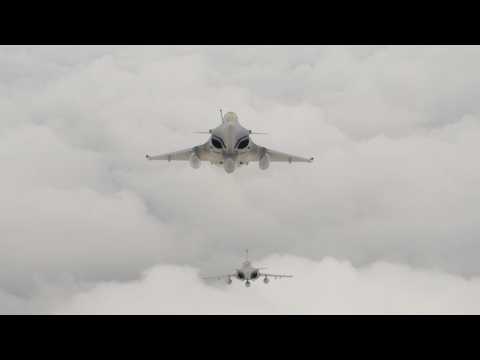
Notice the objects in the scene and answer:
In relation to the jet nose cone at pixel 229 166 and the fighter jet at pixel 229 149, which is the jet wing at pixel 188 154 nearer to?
the fighter jet at pixel 229 149

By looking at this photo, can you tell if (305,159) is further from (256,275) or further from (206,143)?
(256,275)

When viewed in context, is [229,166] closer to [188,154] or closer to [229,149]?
[229,149]

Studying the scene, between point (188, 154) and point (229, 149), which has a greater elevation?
point (188, 154)

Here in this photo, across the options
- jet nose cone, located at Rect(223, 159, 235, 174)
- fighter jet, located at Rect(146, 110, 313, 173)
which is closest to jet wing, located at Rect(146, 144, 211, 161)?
fighter jet, located at Rect(146, 110, 313, 173)

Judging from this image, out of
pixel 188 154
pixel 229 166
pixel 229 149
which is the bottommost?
pixel 229 166

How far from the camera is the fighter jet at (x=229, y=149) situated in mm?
53938

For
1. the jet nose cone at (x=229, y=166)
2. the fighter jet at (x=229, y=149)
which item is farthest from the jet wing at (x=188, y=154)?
the jet nose cone at (x=229, y=166)

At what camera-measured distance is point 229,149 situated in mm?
55125

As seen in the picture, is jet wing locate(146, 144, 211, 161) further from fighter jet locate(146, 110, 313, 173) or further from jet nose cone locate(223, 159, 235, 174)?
jet nose cone locate(223, 159, 235, 174)

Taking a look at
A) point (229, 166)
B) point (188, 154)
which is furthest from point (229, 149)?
point (188, 154)

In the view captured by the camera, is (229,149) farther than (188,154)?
No

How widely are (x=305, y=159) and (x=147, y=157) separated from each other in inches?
674

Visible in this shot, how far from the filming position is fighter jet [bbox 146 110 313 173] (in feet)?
177

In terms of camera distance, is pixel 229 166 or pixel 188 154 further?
pixel 188 154
